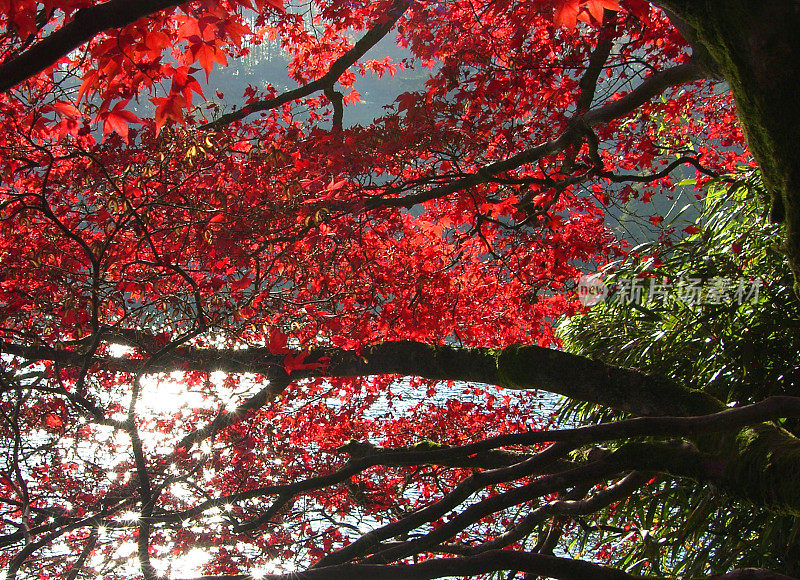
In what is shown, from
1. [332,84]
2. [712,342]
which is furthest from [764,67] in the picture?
[332,84]

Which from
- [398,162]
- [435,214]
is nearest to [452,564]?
[398,162]

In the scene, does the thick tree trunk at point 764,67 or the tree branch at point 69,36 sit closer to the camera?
the tree branch at point 69,36

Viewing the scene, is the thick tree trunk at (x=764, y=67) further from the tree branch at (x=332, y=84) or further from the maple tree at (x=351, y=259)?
the tree branch at (x=332, y=84)

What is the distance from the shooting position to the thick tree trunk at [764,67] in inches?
62.2

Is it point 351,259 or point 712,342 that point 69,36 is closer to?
point 351,259

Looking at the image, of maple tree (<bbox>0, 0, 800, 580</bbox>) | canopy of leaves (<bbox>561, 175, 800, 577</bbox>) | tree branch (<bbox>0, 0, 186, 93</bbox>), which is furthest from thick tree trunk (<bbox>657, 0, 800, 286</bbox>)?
canopy of leaves (<bbox>561, 175, 800, 577</bbox>)

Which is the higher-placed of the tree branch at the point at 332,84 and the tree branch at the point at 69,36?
the tree branch at the point at 332,84

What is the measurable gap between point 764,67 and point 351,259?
3127 mm

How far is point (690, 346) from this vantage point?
5.12 meters

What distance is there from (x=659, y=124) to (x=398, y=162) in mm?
4476

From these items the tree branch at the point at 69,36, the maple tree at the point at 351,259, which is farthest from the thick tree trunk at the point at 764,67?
the tree branch at the point at 69,36

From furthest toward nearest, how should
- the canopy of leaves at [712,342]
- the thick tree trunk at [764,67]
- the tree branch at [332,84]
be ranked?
the tree branch at [332,84]
the canopy of leaves at [712,342]
the thick tree trunk at [764,67]

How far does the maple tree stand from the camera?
2324 millimetres

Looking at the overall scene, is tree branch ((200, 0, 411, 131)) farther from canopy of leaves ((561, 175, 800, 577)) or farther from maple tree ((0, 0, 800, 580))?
canopy of leaves ((561, 175, 800, 577))
